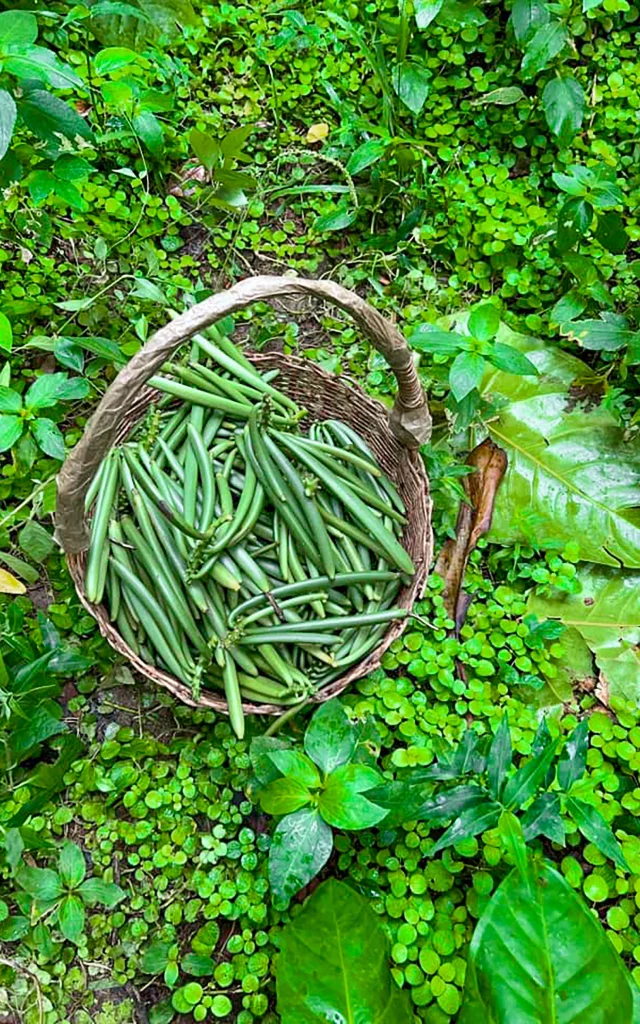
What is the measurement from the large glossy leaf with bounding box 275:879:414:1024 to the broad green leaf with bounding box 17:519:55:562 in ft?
3.20

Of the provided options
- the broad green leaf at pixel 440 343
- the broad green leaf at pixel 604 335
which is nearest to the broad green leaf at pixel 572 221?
the broad green leaf at pixel 604 335

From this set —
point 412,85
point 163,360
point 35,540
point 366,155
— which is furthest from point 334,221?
point 35,540

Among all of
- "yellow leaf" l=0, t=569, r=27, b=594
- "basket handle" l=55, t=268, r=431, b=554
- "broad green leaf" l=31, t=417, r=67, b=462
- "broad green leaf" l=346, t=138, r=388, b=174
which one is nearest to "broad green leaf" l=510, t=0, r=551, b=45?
"broad green leaf" l=346, t=138, r=388, b=174

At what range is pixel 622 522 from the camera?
1903mm

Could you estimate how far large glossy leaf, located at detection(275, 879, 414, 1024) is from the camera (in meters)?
1.34

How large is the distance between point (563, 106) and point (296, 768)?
6.37 ft

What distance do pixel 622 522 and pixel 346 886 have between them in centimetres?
106

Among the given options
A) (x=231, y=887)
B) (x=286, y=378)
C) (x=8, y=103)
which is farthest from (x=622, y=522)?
(x=8, y=103)

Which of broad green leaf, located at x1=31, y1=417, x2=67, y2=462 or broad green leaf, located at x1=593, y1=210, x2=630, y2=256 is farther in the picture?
broad green leaf, located at x1=593, y1=210, x2=630, y2=256

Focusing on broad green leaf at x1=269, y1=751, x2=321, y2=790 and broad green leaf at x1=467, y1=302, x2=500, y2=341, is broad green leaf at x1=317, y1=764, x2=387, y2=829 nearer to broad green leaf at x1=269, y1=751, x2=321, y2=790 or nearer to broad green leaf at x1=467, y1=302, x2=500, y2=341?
broad green leaf at x1=269, y1=751, x2=321, y2=790

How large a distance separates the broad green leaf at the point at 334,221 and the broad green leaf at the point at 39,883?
1.78m

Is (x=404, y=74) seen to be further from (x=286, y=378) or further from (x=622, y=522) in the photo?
(x=622, y=522)

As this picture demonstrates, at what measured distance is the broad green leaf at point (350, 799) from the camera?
139cm

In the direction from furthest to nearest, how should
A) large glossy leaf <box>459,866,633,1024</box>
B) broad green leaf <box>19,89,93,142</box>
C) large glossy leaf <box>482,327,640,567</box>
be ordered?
large glossy leaf <box>482,327,640,567</box>
broad green leaf <box>19,89,93,142</box>
large glossy leaf <box>459,866,633,1024</box>
